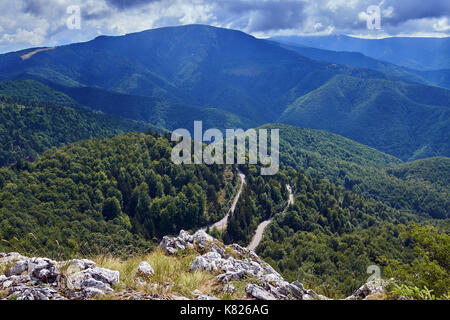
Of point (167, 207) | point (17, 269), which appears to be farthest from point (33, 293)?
point (167, 207)

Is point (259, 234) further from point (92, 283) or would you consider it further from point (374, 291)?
point (92, 283)

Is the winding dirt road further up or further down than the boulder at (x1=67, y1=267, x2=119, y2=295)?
further down

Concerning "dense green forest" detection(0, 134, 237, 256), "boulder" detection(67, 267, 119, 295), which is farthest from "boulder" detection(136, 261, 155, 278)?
"dense green forest" detection(0, 134, 237, 256)

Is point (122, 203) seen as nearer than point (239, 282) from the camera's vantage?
No

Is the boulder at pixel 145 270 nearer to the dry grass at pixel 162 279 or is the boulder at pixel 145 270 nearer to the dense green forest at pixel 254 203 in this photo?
the dry grass at pixel 162 279

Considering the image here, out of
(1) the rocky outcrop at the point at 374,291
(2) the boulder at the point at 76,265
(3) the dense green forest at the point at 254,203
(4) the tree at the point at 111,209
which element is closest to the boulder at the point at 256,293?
(1) the rocky outcrop at the point at 374,291

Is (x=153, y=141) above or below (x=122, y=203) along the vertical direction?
above

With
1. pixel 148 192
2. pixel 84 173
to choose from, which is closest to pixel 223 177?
pixel 148 192

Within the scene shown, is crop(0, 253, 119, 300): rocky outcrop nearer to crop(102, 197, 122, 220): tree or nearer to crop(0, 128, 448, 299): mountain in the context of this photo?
crop(0, 128, 448, 299): mountain

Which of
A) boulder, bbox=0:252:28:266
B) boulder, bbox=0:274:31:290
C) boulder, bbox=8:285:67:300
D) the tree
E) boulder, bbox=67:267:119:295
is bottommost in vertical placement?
the tree
